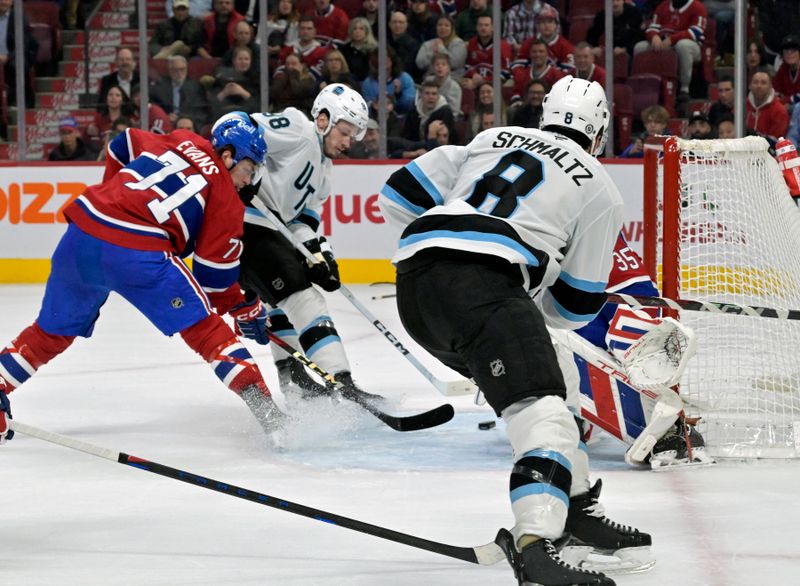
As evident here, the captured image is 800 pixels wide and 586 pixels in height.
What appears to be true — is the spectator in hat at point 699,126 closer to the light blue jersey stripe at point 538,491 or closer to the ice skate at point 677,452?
the ice skate at point 677,452

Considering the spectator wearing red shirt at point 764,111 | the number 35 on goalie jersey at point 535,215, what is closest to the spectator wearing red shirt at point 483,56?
the spectator wearing red shirt at point 764,111

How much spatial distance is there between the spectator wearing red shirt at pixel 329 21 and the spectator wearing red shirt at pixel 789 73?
8.37 feet

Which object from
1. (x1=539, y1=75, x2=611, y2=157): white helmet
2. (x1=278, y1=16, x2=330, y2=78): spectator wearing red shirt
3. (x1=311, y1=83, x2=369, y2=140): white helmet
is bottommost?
(x1=311, y1=83, x2=369, y2=140): white helmet

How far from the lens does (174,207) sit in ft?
11.2

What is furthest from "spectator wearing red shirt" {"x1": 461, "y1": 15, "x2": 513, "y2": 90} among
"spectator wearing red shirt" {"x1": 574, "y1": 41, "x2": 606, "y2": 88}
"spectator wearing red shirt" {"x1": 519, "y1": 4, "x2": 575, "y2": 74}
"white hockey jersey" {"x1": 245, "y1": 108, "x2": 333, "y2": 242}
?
"white hockey jersey" {"x1": 245, "y1": 108, "x2": 333, "y2": 242}

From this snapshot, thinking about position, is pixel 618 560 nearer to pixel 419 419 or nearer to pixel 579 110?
pixel 579 110

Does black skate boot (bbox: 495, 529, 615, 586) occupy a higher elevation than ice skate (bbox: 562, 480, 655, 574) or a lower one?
higher

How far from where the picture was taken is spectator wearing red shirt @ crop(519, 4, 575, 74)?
7.55m

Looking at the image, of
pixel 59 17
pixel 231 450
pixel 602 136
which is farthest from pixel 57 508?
pixel 59 17

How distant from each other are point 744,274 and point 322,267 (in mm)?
1323

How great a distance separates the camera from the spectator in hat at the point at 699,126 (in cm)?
722

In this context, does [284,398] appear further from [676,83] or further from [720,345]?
[676,83]

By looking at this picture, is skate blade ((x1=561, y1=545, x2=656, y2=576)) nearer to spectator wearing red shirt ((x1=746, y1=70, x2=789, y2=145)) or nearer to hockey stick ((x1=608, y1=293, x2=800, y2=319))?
hockey stick ((x1=608, y1=293, x2=800, y2=319))

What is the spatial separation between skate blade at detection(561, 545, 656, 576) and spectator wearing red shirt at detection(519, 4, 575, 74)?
5428 mm
